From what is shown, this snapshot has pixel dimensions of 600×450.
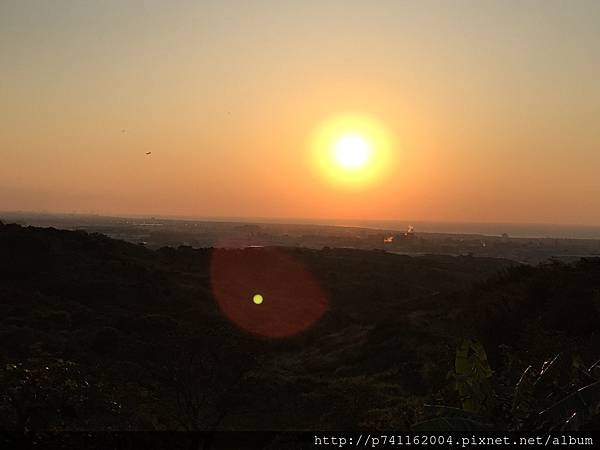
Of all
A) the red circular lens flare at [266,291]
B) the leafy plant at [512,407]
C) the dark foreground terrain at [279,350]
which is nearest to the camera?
the leafy plant at [512,407]

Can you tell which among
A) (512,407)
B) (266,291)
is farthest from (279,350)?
(512,407)

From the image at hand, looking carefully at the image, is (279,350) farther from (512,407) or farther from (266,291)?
(512,407)

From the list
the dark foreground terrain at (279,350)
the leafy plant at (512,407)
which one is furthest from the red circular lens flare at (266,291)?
the leafy plant at (512,407)

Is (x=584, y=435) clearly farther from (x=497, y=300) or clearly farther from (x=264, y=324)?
(x=264, y=324)

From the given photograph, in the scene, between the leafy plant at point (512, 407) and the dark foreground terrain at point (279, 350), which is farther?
the dark foreground terrain at point (279, 350)

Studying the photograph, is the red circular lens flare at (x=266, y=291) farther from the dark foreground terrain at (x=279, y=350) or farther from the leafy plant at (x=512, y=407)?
the leafy plant at (x=512, y=407)

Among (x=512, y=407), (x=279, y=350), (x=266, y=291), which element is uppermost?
(x=512, y=407)
